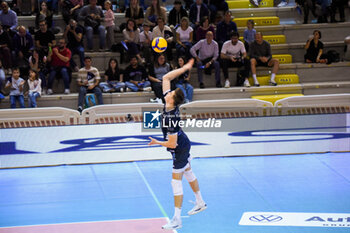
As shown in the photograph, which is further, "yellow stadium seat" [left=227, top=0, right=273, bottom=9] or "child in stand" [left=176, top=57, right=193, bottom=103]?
"yellow stadium seat" [left=227, top=0, right=273, bottom=9]

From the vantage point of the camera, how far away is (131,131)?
14.0 m

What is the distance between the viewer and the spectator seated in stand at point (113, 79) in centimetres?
1684

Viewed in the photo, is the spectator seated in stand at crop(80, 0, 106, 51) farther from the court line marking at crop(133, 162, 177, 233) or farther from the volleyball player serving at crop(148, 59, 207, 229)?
the volleyball player serving at crop(148, 59, 207, 229)

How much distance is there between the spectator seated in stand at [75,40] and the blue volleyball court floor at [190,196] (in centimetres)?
485

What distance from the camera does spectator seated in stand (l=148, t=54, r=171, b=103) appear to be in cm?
1664

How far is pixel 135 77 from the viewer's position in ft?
56.5

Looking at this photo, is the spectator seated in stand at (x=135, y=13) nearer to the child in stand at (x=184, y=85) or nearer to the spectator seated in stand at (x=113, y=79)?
the spectator seated in stand at (x=113, y=79)

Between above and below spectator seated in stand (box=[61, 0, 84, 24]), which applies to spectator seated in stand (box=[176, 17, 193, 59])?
below

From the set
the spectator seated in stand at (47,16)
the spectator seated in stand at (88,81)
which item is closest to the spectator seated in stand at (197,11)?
the spectator seated in stand at (88,81)

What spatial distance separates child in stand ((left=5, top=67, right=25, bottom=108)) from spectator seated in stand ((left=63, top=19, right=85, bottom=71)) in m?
2.03

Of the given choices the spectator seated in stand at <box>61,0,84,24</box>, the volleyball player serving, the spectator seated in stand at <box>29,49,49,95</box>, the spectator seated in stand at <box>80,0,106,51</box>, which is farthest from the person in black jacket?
the volleyball player serving

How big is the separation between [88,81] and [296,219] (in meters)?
8.73

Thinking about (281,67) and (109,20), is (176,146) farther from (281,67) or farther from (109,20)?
(281,67)

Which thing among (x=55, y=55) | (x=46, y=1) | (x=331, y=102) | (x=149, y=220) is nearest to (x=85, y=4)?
(x=46, y=1)
